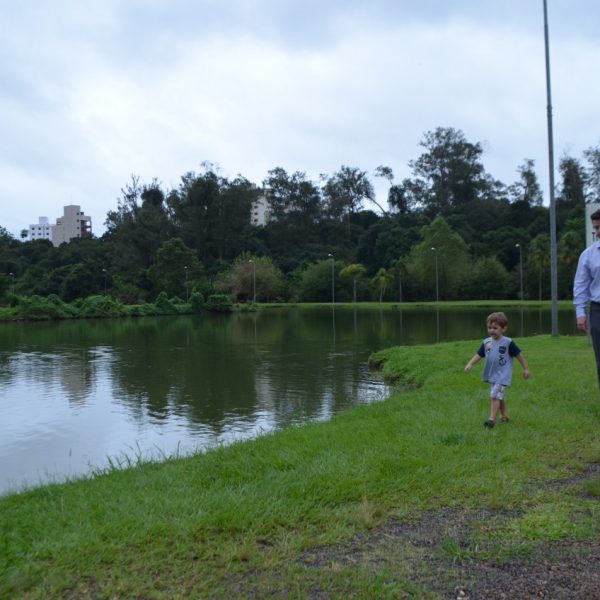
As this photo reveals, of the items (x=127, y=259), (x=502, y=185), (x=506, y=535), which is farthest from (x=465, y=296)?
(x=506, y=535)

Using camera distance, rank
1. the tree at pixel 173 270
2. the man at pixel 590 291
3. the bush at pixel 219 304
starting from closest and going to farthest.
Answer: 1. the man at pixel 590 291
2. the bush at pixel 219 304
3. the tree at pixel 173 270

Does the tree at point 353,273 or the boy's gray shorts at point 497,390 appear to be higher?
the tree at point 353,273

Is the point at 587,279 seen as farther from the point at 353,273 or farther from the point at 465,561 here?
the point at 353,273

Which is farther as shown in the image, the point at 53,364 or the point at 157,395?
the point at 53,364

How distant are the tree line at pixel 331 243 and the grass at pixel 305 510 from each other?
59.7m

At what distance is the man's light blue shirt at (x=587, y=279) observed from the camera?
5.50 meters

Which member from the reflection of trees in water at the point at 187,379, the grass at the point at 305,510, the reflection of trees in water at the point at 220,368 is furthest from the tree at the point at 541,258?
the grass at the point at 305,510

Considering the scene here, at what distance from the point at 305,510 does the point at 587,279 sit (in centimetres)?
362

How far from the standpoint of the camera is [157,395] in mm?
12805

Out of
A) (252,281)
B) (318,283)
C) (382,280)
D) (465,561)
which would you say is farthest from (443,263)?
(465,561)

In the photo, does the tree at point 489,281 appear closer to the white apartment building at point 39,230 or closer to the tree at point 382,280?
the tree at point 382,280

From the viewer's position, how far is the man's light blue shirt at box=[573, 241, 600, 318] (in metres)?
5.50

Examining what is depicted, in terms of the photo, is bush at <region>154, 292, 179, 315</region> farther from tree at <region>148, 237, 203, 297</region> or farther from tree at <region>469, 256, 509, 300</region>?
tree at <region>469, 256, 509, 300</region>

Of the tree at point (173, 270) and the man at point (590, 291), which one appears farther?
the tree at point (173, 270)
